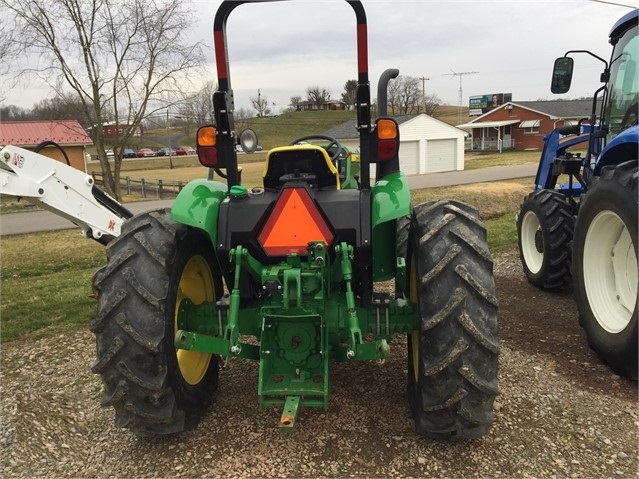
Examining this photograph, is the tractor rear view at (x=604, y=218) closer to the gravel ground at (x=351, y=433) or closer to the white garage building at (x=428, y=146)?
the gravel ground at (x=351, y=433)

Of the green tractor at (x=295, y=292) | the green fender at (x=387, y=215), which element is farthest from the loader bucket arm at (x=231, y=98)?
the green fender at (x=387, y=215)

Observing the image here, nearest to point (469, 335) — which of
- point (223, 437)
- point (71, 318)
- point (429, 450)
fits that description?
point (429, 450)

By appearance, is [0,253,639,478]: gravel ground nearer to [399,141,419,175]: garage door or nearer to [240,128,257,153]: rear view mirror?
[240,128,257,153]: rear view mirror

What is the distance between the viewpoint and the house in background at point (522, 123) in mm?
47688

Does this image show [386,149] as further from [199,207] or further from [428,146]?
[428,146]

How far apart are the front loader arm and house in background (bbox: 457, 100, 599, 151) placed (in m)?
46.7

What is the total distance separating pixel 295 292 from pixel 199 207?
0.77 meters

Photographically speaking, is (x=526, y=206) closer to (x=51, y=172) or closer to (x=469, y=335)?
(x=469, y=335)

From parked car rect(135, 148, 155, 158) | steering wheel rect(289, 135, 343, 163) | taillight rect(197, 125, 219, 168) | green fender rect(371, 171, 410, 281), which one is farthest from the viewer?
parked car rect(135, 148, 155, 158)

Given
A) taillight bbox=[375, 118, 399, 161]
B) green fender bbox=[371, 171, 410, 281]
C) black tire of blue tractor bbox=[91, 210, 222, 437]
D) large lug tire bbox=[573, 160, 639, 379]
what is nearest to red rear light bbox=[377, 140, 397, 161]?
taillight bbox=[375, 118, 399, 161]

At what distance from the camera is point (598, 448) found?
118 inches

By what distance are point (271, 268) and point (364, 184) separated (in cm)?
75

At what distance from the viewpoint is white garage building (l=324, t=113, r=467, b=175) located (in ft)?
109

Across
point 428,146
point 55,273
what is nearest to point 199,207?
point 55,273
